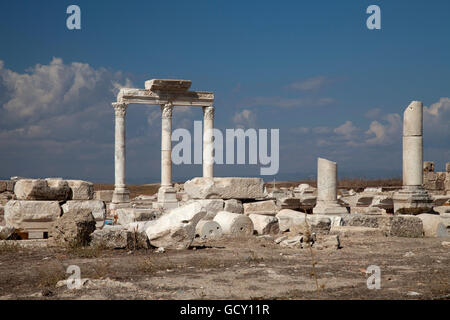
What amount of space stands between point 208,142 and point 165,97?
283cm

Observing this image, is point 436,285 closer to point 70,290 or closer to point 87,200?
point 70,290

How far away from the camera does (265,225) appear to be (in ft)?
43.0

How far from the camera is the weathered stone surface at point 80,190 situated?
12.1 m

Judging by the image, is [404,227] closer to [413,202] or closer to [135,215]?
[413,202]

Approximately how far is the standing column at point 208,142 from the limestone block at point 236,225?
454 inches

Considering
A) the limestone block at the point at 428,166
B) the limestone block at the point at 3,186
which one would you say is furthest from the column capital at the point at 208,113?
the limestone block at the point at 428,166

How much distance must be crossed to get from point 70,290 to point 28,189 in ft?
18.6

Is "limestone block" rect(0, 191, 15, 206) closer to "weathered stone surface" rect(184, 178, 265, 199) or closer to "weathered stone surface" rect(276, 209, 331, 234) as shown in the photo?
"weathered stone surface" rect(184, 178, 265, 199)

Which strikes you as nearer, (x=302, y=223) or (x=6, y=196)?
(x=302, y=223)

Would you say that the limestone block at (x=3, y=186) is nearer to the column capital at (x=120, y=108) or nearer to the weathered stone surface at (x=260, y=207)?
the column capital at (x=120, y=108)

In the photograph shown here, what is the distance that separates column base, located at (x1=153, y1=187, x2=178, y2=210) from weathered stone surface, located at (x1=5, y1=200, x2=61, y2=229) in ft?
36.4

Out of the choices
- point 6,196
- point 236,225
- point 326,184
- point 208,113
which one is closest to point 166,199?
→ point 208,113

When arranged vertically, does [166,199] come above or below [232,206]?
below
